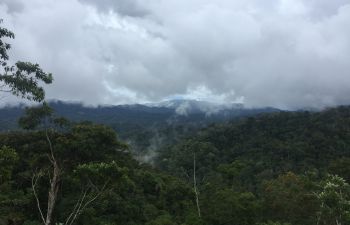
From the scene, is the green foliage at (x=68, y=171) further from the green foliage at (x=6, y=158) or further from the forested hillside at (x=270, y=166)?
the forested hillside at (x=270, y=166)

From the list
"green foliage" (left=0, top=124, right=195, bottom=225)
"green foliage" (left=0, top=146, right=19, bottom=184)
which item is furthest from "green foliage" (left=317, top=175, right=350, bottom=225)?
"green foliage" (left=0, top=146, right=19, bottom=184)

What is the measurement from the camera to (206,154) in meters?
65.8

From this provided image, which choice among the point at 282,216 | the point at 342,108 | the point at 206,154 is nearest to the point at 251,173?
the point at 206,154

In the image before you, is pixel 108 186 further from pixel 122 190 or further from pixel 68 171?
pixel 122 190

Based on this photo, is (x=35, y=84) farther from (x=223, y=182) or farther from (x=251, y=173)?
(x=251, y=173)

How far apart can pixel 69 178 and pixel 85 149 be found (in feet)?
8.47

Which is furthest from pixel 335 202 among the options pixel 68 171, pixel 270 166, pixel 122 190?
pixel 270 166

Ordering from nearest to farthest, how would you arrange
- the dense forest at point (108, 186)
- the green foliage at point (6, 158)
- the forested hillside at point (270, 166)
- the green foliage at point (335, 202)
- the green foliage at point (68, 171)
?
the green foliage at point (6, 158) → the dense forest at point (108, 186) → the green foliage at point (68, 171) → the green foliage at point (335, 202) → the forested hillside at point (270, 166)

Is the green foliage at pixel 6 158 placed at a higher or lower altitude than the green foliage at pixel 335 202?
higher

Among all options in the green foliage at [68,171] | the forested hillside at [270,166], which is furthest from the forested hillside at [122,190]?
the forested hillside at [270,166]

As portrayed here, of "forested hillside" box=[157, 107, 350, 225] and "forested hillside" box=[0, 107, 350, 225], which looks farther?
"forested hillside" box=[157, 107, 350, 225]

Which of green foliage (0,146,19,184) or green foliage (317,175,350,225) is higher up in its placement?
green foliage (0,146,19,184)

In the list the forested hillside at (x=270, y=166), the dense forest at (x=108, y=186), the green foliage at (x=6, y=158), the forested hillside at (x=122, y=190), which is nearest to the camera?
the green foliage at (x=6, y=158)

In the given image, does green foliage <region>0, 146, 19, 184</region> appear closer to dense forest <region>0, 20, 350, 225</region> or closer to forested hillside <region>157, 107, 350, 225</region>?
dense forest <region>0, 20, 350, 225</region>
